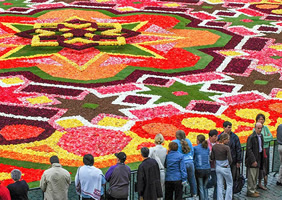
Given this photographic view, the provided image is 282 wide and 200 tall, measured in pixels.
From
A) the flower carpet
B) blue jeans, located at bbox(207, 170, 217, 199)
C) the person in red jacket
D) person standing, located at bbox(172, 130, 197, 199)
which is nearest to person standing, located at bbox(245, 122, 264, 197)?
blue jeans, located at bbox(207, 170, 217, 199)

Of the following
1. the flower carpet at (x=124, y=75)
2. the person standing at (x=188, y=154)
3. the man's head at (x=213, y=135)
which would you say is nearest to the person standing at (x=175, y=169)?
the person standing at (x=188, y=154)

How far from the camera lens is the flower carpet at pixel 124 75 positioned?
27844 mm

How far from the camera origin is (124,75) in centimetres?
3691

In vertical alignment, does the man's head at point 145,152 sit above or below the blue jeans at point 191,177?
above

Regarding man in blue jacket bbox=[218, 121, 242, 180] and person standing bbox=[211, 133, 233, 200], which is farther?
man in blue jacket bbox=[218, 121, 242, 180]

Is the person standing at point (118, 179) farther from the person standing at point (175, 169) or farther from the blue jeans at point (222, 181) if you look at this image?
the blue jeans at point (222, 181)

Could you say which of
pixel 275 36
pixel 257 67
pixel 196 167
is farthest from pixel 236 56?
pixel 196 167

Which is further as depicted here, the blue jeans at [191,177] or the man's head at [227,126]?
the man's head at [227,126]

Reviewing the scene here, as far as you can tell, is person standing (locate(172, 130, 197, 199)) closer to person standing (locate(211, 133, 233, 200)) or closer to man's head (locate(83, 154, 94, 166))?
person standing (locate(211, 133, 233, 200))

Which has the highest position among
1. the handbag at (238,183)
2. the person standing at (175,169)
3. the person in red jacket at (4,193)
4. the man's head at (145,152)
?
the man's head at (145,152)

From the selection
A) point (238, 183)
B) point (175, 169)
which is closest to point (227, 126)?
point (238, 183)

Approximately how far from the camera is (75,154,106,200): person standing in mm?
16828

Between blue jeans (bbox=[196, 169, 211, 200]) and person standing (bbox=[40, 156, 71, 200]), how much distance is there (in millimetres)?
4366

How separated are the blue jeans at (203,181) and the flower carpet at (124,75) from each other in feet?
21.8
